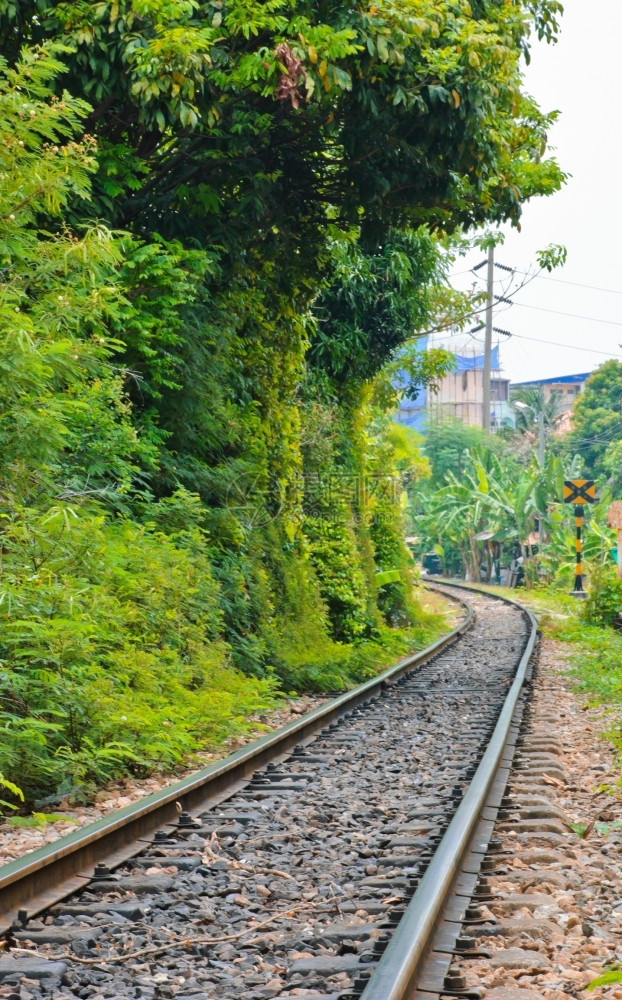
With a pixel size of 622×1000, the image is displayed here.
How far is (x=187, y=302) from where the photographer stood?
421 inches

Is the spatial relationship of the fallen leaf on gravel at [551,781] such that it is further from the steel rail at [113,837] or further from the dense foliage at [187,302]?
the dense foliage at [187,302]

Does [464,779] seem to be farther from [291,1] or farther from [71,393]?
[291,1]

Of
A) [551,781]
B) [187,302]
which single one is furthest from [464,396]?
[551,781]

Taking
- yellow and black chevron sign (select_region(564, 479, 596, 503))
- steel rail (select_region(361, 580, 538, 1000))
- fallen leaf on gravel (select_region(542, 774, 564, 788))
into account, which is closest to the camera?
steel rail (select_region(361, 580, 538, 1000))

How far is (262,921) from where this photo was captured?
405 cm

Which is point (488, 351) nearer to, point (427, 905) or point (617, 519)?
point (617, 519)

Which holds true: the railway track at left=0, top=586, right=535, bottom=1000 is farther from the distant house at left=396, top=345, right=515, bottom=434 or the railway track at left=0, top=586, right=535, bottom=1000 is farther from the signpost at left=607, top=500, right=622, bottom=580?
the distant house at left=396, top=345, right=515, bottom=434

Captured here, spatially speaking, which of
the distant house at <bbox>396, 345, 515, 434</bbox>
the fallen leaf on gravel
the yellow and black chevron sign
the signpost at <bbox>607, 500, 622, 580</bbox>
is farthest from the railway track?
the distant house at <bbox>396, 345, 515, 434</bbox>

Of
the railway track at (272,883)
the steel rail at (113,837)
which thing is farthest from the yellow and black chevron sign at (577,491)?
the steel rail at (113,837)

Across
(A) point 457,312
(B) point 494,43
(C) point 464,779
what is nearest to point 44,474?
(C) point 464,779

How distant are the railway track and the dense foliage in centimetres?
92

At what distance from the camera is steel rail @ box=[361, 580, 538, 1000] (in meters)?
3.09

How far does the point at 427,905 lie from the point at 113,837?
1690 mm

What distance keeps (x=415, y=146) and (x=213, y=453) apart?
3.86 meters
